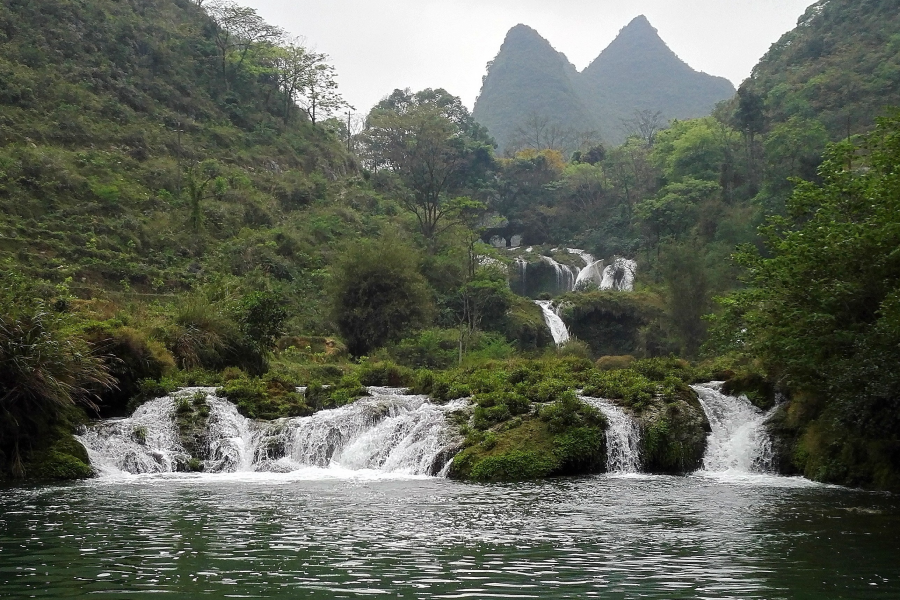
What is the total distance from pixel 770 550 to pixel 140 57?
63056mm

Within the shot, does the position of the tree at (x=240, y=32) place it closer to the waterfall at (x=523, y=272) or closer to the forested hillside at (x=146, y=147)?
the forested hillside at (x=146, y=147)

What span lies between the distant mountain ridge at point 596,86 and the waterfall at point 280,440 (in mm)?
108530

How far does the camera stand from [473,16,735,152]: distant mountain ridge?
14450 cm

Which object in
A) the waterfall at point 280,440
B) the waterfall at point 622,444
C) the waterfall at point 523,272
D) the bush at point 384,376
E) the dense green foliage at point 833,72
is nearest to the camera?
the waterfall at point 622,444

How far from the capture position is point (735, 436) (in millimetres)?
20266

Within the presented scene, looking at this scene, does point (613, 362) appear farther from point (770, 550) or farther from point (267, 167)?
point (267, 167)

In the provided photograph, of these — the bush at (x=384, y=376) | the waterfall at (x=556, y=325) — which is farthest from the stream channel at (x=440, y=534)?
the waterfall at (x=556, y=325)

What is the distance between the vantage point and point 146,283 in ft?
127

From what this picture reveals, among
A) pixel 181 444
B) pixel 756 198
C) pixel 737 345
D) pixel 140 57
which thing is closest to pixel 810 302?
pixel 737 345

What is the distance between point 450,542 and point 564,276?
52.9 meters

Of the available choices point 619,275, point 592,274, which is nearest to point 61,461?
point 619,275

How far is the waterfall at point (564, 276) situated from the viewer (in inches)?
2430

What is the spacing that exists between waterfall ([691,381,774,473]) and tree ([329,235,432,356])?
58.1 feet

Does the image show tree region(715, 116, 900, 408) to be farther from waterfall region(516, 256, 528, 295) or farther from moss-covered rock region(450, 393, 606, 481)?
waterfall region(516, 256, 528, 295)
